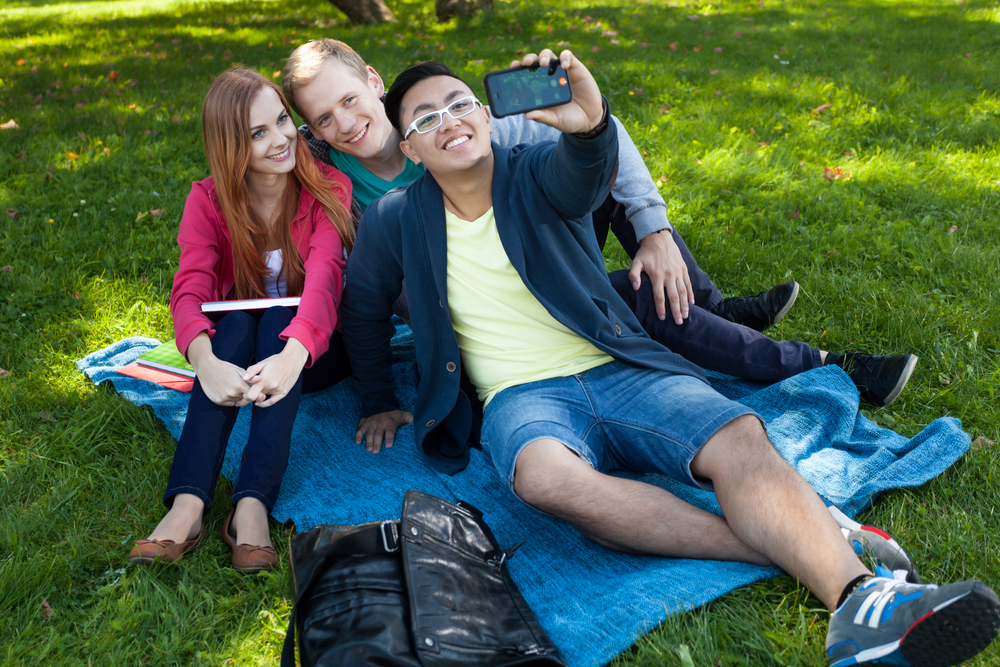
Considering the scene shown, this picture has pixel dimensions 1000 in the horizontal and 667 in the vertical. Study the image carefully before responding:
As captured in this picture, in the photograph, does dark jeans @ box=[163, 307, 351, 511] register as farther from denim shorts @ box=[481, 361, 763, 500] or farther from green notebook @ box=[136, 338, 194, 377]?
denim shorts @ box=[481, 361, 763, 500]

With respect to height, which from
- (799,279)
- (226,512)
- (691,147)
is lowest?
(226,512)

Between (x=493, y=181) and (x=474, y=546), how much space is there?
139 centimetres

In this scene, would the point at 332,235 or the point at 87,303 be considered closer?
the point at 332,235

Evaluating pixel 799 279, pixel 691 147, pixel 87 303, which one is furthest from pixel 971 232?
A: pixel 87 303

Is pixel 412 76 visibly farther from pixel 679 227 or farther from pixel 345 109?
pixel 679 227

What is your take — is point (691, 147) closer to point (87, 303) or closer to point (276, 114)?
point (276, 114)

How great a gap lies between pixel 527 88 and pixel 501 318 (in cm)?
95

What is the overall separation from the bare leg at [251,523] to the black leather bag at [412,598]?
55 centimetres

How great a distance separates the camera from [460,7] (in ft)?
38.1

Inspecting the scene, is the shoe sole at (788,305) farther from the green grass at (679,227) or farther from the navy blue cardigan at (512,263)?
the navy blue cardigan at (512,263)

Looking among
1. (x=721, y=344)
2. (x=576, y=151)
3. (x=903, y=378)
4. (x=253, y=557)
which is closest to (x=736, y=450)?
(x=721, y=344)

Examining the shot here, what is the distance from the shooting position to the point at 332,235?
3.32 meters

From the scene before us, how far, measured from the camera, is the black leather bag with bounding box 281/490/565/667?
2.00m

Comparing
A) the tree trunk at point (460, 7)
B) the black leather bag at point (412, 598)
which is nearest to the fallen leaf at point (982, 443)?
the black leather bag at point (412, 598)
